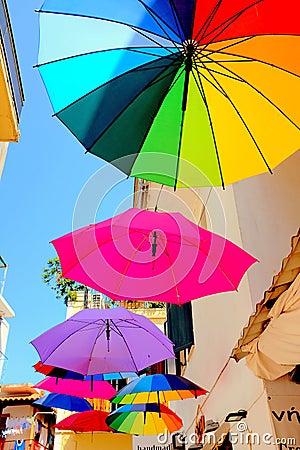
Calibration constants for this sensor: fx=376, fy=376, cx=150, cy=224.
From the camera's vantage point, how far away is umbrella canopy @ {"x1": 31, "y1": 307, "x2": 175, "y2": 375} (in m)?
5.83

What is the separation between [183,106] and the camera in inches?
125

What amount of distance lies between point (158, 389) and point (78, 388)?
2.29 meters

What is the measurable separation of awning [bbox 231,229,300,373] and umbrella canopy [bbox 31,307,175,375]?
93.9 inches

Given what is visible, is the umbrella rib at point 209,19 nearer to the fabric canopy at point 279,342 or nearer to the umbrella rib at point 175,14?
the umbrella rib at point 175,14

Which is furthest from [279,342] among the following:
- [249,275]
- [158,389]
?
[158,389]

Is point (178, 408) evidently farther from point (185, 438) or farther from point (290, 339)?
Result: point (290, 339)

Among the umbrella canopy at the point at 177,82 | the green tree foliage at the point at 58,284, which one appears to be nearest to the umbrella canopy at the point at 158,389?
the umbrella canopy at the point at 177,82

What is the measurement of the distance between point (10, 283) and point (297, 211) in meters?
10.2

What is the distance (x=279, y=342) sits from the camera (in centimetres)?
314

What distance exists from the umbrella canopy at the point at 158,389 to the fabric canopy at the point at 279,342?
2.30 metres

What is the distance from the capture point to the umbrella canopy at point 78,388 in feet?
23.2

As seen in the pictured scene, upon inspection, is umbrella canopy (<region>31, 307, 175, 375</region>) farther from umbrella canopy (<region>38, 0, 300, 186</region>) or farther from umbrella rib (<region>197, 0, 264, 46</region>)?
umbrella rib (<region>197, 0, 264, 46</region>)

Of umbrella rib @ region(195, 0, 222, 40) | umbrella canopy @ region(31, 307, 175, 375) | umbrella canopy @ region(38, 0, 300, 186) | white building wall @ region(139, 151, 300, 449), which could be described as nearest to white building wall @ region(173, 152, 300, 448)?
white building wall @ region(139, 151, 300, 449)

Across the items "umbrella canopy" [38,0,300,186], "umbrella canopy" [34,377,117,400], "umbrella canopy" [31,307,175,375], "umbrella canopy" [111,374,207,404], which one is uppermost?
"umbrella canopy" [38,0,300,186]
